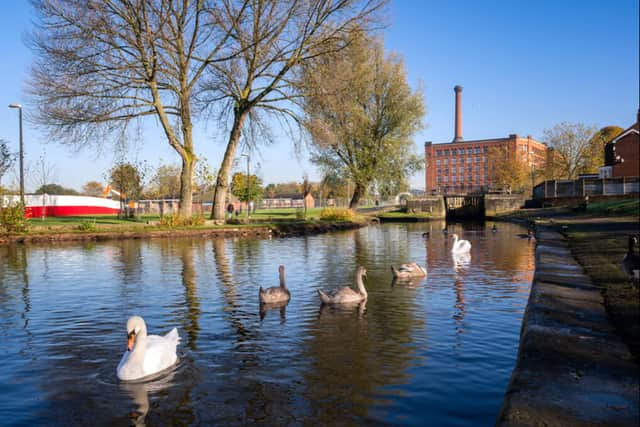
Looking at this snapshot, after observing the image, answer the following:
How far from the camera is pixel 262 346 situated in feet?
27.2

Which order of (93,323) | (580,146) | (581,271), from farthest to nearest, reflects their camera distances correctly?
(580,146)
(581,271)
(93,323)

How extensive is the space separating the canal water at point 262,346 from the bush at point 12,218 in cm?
1364

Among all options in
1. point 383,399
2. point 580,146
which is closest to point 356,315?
point 383,399

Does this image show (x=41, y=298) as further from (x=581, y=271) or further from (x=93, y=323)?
(x=581, y=271)

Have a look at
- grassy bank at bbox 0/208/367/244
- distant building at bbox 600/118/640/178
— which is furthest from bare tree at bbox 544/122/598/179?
grassy bank at bbox 0/208/367/244

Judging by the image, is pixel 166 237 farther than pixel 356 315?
Yes

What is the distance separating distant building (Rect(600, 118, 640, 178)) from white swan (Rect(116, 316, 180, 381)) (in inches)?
2653

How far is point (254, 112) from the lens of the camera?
3556 centimetres

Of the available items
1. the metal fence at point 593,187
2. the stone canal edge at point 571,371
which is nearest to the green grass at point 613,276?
the stone canal edge at point 571,371

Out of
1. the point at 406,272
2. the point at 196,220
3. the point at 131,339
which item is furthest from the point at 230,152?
the point at 131,339

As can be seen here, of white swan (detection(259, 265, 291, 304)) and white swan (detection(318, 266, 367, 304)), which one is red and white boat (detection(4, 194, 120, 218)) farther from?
white swan (detection(318, 266, 367, 304))

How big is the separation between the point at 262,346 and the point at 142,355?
2.00m

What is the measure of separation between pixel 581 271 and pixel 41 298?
12546 mm

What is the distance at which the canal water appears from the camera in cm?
589
